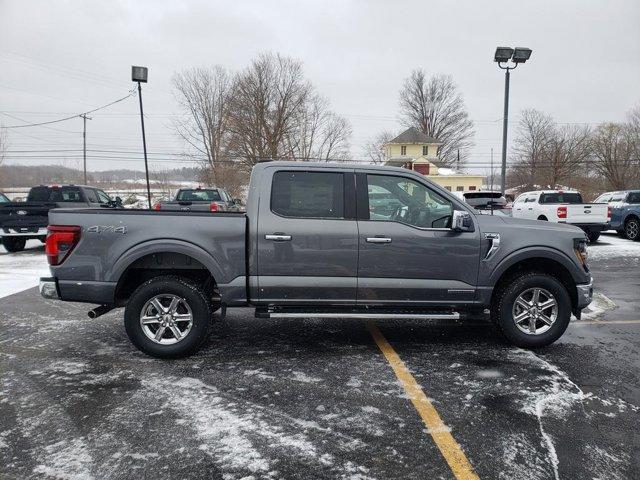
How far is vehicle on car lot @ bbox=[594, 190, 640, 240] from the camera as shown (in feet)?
50.9

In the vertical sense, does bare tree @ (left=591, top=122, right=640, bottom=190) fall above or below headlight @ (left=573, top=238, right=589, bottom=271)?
above

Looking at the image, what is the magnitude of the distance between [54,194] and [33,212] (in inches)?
51.6

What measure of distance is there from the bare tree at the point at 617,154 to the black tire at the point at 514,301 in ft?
178

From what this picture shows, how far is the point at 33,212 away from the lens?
12.5 meters

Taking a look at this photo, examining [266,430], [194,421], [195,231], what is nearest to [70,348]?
[195,231]

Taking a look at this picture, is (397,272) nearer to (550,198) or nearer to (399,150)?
(550,198)

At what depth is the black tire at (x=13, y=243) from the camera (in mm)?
12858

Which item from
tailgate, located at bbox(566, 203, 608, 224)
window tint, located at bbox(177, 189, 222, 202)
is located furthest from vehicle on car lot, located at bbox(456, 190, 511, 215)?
window tint, located at bbox(177, 189, 222, 202)

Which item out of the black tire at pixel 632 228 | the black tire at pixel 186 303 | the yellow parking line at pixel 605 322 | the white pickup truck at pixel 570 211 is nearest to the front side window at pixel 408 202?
the black tire at pixel 186 303

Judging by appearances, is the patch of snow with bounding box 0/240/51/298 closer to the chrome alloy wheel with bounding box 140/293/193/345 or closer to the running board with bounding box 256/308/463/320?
the chrome alloy wheel with bounding box 140/293/193/345

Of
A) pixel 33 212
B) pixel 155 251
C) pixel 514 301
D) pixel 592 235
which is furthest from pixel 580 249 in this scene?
pixel 33 212

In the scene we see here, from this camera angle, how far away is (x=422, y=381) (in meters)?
4.05

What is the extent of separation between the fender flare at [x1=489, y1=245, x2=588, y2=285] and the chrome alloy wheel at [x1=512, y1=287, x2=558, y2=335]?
13.5 inches

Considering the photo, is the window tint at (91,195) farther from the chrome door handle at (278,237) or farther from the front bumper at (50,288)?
the chrome door handle at (278,237)
